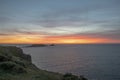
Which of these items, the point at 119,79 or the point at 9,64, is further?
the point at 119,79

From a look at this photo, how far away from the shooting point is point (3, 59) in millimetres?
27766

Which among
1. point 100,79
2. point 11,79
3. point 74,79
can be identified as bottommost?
point 100,79

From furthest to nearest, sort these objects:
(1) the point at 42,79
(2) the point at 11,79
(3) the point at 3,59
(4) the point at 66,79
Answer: (3) the point at 3,59, (4) the point at 66,79, (1) the point at 42,79, (2) the point at 11,79

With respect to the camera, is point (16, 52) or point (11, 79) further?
point (16, 52)

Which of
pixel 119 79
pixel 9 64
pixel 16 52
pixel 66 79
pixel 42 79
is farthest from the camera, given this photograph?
pixel 16 52

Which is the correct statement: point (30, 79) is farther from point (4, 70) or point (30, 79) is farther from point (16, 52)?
point (16, 52)

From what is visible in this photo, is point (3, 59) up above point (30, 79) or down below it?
above

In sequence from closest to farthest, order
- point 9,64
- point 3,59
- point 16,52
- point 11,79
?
1. point 11,79
2. point 9,64
3. point 3,59
4. point 16,52

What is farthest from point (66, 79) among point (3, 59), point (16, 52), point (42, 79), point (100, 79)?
point (16, 52)

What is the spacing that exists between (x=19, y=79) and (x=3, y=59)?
1090 cm

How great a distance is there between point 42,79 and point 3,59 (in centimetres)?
1144

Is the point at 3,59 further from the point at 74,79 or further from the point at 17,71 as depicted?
the point at 74,79

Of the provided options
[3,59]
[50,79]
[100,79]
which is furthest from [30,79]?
[100,79]

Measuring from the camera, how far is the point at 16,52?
168 ft
